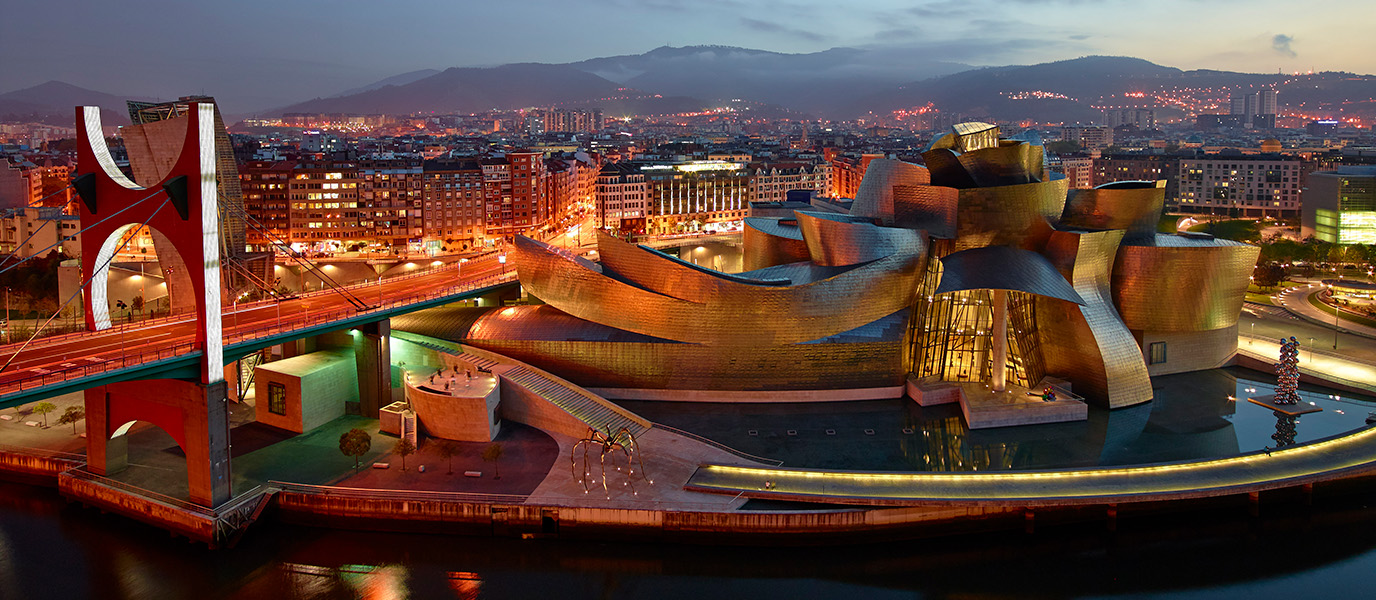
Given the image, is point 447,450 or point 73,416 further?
point 73,416

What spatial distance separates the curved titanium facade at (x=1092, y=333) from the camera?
32.8 meters

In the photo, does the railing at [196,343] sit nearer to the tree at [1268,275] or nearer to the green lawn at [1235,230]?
the tree at [1268,275]

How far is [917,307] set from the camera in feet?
115

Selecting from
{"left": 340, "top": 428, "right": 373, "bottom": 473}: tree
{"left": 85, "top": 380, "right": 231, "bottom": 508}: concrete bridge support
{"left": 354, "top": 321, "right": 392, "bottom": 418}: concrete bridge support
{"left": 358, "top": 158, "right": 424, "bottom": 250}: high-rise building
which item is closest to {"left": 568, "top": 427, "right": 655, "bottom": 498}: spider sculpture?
{"left": 340, "top": 428, "right": 373, "bottom": 473}: tree

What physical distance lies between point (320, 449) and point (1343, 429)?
33.3 meters

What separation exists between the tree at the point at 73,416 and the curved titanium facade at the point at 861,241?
88.0ft

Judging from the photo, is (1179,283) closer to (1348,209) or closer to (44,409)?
(44,409)

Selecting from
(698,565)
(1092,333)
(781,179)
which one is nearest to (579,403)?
(698,565)

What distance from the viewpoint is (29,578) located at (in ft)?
75.8

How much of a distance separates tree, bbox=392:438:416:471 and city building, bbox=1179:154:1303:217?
9421 centimetres

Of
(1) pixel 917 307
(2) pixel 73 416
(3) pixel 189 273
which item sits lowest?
(2) pixel 73 416

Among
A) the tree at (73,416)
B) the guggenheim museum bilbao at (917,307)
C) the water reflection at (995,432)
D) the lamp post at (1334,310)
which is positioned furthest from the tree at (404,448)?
the lamp post at (1334,310)

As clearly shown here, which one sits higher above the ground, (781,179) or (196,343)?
(781,179)

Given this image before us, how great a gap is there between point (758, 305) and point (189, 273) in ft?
59.2
